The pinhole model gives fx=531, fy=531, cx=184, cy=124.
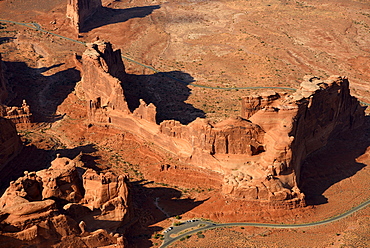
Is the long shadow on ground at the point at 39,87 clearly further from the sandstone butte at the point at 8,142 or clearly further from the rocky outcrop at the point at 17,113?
the sandstone butte at the point at 8,142

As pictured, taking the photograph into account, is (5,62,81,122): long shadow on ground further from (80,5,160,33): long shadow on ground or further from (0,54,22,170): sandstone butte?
(80,5,160,33): long shadow on ground

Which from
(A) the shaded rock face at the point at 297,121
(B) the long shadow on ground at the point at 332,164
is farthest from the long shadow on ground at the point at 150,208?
(B) the long shadow on ground at the point at 332,164

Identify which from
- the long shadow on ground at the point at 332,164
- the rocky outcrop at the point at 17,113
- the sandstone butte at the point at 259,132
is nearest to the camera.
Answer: the sandstone butte at the point at 259,132

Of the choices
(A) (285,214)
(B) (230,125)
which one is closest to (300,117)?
(B) (230,125)

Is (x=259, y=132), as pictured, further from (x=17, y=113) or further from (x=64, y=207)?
(x=17, y=113)

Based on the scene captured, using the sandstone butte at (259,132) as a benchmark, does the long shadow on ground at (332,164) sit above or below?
below

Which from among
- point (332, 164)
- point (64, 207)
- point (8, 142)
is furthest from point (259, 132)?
point (8, 142)
